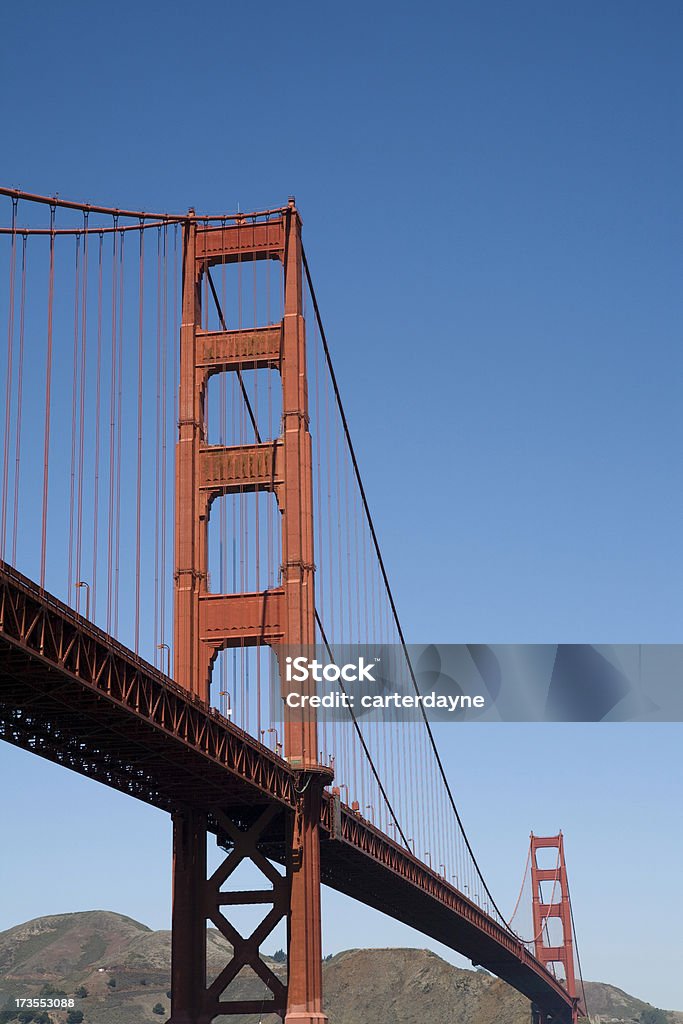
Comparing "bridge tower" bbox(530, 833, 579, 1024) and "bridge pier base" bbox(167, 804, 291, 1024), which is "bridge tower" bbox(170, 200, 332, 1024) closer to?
"bridge pier base" bbox(167, 804, 291, 1024)

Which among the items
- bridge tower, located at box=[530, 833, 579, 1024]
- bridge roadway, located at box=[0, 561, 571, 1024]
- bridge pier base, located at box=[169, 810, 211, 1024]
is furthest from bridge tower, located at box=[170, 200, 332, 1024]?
bridge tower, located at box=[530, 833, 579, 1024]

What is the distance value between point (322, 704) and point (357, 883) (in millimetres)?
19018

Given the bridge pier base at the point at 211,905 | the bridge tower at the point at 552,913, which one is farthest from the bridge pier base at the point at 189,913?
the bridge tower at the point at 552,913

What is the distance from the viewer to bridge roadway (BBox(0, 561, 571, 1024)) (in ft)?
133

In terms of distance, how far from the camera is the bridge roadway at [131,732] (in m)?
40.6

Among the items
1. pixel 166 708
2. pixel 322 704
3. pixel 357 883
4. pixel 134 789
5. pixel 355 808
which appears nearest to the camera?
pixel 166 708

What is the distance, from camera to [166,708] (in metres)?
48.8

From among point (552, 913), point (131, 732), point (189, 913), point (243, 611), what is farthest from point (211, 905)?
point (552, 913)

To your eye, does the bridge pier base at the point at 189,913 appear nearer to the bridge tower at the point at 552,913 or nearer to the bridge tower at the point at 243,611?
the bridge tower at the point at 243,611

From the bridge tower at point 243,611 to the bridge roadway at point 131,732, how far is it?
158 centimetres

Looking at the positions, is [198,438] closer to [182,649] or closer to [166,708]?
[182,649]

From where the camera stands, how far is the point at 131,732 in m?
48.2

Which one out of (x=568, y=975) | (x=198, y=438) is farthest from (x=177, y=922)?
(x=568, y=975)

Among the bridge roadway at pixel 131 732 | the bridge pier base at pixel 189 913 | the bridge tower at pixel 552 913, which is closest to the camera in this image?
the bridge roadway at pixel 131 732
